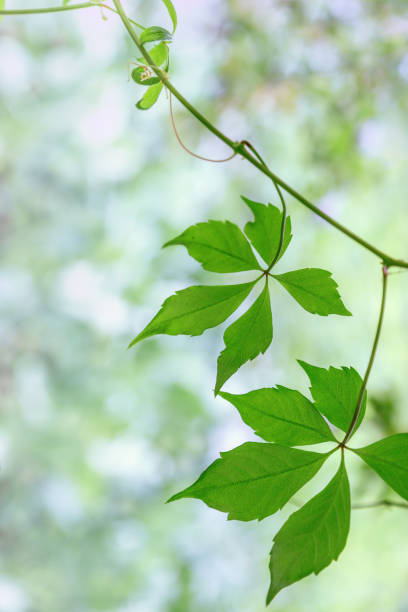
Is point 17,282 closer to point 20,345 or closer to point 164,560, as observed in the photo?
point 20,345

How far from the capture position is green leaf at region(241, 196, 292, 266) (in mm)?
281

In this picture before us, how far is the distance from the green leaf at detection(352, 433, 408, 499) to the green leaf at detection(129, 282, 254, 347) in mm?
75

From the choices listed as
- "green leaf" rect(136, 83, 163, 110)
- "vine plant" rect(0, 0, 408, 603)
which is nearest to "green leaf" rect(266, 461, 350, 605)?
"vine plant" rect(0, 0, 408, 603)

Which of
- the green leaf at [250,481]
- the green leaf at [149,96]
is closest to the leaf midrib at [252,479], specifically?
the green leaf at [250,481]

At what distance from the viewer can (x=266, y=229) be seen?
28 cm

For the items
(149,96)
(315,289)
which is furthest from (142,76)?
(315,289)

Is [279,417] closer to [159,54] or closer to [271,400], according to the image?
[271,400]

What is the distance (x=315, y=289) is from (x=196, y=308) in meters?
0.05

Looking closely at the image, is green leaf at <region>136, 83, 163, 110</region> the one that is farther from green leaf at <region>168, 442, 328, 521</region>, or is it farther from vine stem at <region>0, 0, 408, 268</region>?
green leaf at <region>168, 442, 328, 521</region>

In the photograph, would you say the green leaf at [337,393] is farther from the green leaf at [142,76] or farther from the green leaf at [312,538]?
the green leaf at [142,76]

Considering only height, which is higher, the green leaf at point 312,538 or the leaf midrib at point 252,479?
the leaf midrib at point 252,479

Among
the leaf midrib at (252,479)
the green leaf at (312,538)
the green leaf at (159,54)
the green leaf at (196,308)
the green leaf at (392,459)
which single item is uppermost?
the green leaf at (159,54)

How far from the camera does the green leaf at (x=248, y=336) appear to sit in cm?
27

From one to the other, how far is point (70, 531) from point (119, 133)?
37.6 inches
